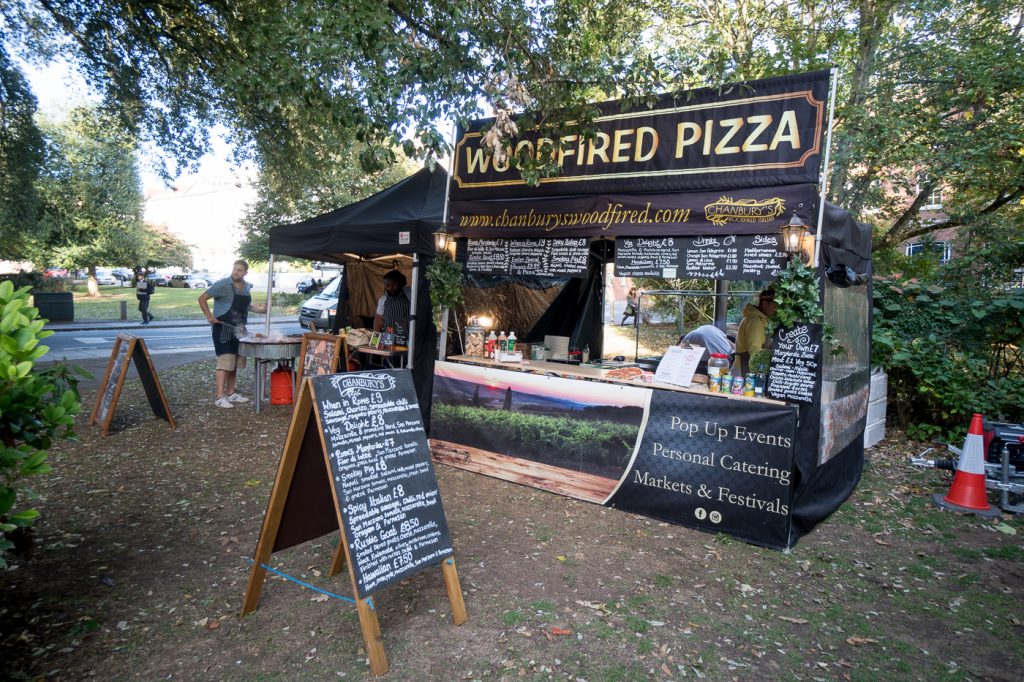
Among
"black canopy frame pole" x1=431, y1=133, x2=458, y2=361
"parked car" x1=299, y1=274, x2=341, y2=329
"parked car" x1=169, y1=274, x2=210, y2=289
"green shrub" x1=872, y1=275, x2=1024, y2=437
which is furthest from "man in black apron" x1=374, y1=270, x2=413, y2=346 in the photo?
"parked car" x1=169, y1=274, x2=210, y2=289

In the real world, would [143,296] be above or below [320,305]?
above

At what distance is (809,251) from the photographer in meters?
4.35

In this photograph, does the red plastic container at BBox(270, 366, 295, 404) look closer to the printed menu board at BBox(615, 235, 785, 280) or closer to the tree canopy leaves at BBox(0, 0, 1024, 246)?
the tree canopy leaves at BBox(0, 0, 1024, 246)

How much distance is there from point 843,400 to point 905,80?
864 cm

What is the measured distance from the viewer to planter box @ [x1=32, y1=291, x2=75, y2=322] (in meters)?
19.0

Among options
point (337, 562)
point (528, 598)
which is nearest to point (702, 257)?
point (528, 598)

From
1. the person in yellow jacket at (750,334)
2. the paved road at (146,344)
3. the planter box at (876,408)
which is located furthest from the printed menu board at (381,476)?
the paved road at (146,344)

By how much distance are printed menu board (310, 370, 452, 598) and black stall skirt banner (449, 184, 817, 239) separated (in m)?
2.70

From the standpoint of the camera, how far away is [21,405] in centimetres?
221

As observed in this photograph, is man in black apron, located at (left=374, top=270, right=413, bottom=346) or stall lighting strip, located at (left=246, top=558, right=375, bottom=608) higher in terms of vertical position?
man in black apron, located at (left=374, top=270, right=413, bottom=346)

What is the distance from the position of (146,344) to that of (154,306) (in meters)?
15.6

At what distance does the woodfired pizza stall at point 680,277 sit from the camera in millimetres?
4379

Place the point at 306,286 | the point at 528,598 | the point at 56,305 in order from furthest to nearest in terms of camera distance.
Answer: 1. the point at 306,286
2. the point at 56,305
3. the point at 528,598

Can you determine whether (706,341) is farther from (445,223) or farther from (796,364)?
(445,223)
